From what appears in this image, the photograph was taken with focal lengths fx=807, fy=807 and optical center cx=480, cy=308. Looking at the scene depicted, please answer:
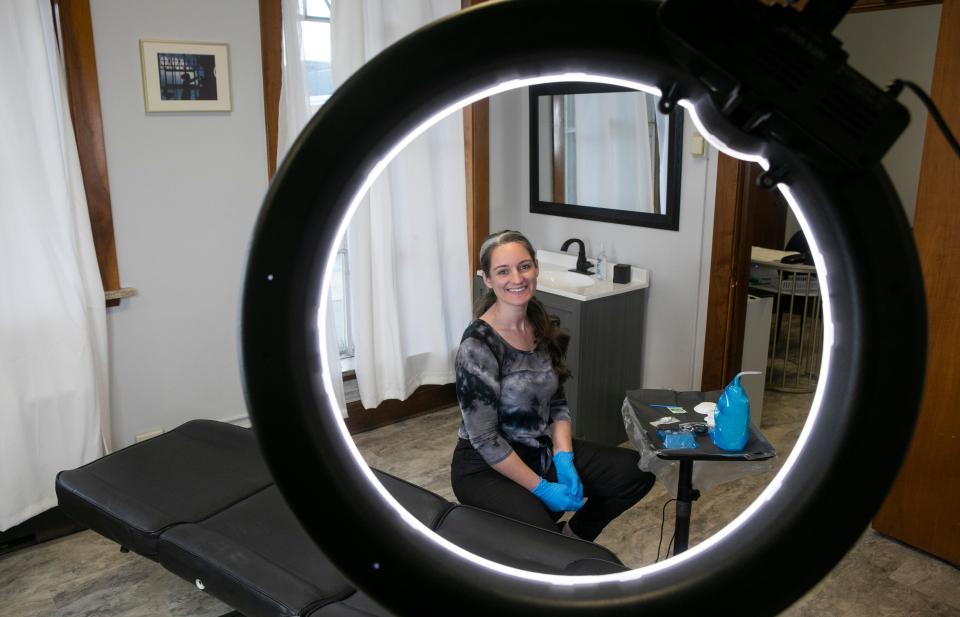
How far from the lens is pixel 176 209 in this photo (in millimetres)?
3307

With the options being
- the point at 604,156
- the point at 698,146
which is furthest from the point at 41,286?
the point at 698,146

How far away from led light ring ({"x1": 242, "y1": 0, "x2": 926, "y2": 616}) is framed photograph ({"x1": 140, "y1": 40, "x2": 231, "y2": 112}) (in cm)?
315

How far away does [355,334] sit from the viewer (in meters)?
3.83

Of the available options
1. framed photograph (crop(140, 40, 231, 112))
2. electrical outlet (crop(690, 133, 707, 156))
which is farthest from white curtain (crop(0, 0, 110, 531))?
electrical outlet (crop(690, 133, 707, 156))

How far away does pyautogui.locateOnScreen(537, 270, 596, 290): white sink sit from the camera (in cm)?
389

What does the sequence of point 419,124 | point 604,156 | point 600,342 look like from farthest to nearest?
1. point 604,156
2. point 600,342
3. point 419,124

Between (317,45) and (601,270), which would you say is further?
(601,270)

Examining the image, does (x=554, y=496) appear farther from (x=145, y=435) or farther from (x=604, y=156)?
(x=604, y=156)

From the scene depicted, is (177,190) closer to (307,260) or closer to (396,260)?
(396,260)

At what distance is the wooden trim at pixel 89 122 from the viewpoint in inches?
114

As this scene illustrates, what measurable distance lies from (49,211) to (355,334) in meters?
1.42

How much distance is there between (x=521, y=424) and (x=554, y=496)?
236mm

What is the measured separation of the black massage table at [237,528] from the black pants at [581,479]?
9cm

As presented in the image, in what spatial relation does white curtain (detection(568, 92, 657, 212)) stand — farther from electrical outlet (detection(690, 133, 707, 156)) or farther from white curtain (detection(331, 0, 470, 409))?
white curtain (detection(331, 0, 470, 409))
